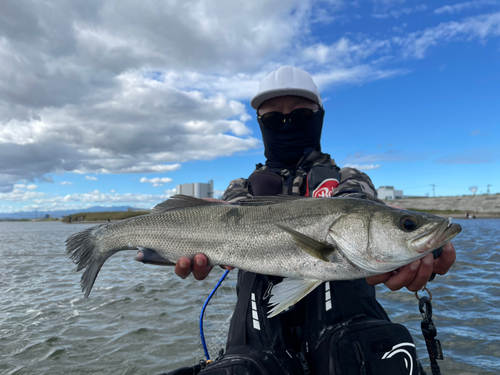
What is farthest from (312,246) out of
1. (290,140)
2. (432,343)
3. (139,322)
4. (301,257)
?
(139,322)

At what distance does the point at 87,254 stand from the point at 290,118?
10.6 feet

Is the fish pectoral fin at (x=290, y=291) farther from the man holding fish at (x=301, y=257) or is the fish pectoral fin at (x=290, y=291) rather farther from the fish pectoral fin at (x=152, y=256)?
the fish pectoral fin at (x=152, y=256)

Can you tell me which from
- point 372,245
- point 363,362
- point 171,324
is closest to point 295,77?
point 372,245

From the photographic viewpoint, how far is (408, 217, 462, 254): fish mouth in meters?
2.48

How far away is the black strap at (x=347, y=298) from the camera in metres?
2.99

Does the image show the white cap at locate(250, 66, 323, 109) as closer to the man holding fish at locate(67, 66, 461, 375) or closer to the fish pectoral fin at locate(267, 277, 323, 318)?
the man holding fish at locate(67, 66, 461, 375)

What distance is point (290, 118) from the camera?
14.8 ft

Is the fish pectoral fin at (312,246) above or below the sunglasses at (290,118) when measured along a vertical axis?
below

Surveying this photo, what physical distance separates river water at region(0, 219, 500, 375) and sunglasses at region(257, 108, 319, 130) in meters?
5.16

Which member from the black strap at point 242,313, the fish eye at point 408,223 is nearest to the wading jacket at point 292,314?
the black strap at point 242,313

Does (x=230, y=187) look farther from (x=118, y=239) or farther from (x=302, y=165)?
(x=118, y=239)

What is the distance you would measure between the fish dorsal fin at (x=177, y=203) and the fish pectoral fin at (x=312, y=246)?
3.72ft

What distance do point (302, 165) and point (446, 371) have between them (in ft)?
16.0

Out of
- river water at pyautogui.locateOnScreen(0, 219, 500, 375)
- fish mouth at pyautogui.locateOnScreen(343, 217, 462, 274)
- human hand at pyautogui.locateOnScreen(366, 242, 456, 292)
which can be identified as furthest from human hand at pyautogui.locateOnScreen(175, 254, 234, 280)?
river water at pyautogui.locateOnScreen(0, 219, 500, 375)
